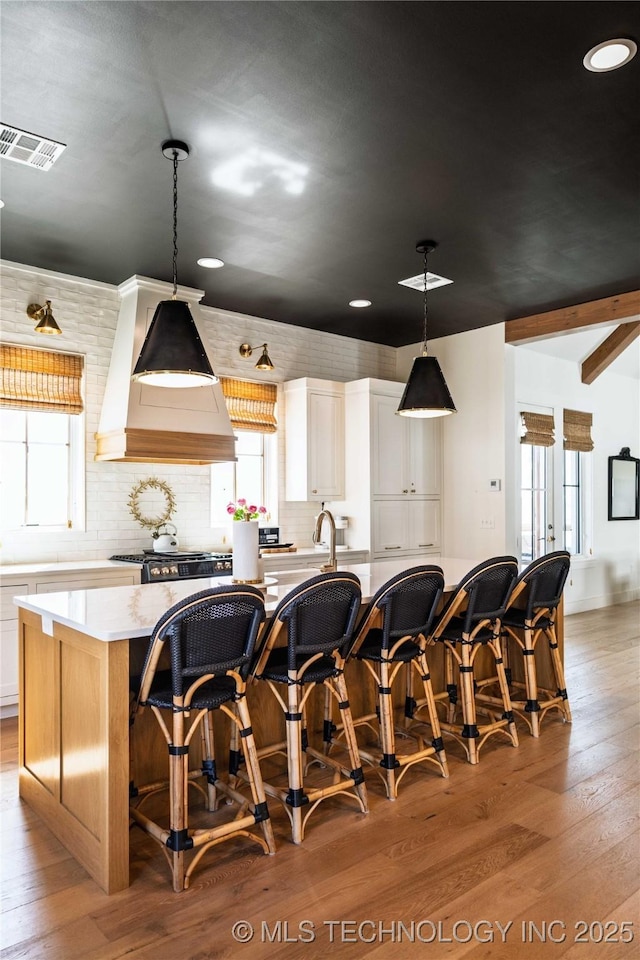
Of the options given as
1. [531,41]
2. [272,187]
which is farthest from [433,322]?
[531,41]

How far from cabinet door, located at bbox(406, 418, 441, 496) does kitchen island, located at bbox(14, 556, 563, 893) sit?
329 cm

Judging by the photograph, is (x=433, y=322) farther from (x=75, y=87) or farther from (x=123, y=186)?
(x=75, y=87)

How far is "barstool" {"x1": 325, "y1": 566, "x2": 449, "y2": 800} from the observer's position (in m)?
3.04

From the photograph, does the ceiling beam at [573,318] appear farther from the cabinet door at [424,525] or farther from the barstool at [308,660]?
the barstool at [308,660]

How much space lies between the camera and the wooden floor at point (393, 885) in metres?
2.03

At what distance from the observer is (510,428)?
6.20 m

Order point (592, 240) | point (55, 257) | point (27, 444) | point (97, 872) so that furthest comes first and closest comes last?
point (27, 444) < point (55, 257) < point (592, 240) < point (97, 872)

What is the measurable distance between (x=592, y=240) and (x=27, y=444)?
13.5ft

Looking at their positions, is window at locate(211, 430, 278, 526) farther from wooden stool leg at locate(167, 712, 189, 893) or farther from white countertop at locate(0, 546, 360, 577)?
wooden stool leg at locate(167, 712, 189, 893)

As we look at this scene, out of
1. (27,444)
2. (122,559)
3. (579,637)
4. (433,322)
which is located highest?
(433,322)

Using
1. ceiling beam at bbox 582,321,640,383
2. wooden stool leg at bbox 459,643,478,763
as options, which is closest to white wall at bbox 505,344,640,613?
ceiling beam at bbox 582,321,640,383

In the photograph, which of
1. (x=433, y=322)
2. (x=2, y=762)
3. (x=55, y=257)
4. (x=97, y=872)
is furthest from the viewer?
(x=433, y=322)

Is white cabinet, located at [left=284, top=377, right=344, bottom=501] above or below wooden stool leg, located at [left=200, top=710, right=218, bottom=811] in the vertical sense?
above

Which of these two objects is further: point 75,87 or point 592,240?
point 592,240
